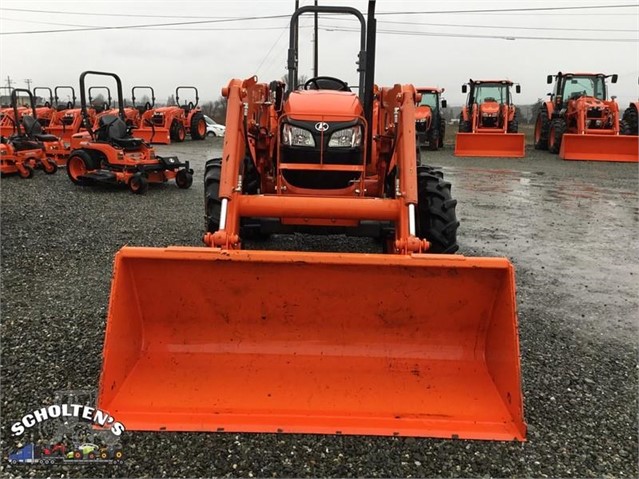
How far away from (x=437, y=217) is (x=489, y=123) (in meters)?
17.2

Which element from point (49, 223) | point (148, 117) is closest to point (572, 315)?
point (49, 223)

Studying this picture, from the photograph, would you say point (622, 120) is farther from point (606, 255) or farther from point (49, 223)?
point (49, 223)

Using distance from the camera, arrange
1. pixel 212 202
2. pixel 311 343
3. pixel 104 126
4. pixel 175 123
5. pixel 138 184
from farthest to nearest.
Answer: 1. pixel 175 123
2. pixel 104 126
3. pixel 138 184
4. pixel 212 202
5. pixel 311 343

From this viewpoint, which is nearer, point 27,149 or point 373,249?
point 373,249

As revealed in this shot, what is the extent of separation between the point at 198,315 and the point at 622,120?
20511 millimetres

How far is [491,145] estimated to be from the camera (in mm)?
18969

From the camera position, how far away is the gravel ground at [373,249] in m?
2.57

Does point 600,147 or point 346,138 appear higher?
point 600,147

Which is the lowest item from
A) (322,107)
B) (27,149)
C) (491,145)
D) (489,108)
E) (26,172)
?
(26,172)

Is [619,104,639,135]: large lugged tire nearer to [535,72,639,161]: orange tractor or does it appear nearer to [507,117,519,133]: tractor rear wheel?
[535,72,639,161]: orange tractor

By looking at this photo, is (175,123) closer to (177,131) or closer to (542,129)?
(177,131)

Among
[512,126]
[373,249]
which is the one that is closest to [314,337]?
[373,249]

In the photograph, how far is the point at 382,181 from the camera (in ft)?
16.8

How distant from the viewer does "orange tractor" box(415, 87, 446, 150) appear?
68.7 ft
